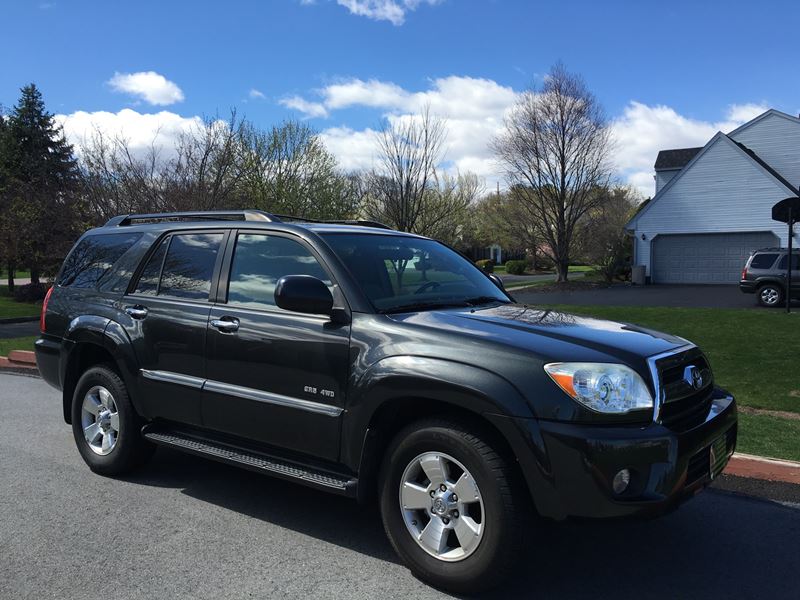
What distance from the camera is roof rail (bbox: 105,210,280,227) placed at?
4.62 m

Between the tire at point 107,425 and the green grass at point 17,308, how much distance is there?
1740cm

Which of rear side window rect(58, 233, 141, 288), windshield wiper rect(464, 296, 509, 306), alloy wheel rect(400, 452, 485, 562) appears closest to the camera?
alloy wheel rect(400, 452, 485, 562)

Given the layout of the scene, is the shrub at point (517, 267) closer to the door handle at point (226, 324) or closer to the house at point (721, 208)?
the house at point (721, 208)

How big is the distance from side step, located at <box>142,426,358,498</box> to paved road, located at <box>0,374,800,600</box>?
0.40 metres

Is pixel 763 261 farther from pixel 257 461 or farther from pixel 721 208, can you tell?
pixel 257 461

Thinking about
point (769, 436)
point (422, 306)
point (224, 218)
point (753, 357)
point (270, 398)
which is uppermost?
point (224, 218)

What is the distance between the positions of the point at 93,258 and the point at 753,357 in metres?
9.10

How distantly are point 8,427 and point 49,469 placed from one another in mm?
1739

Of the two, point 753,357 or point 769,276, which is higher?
point 769,276

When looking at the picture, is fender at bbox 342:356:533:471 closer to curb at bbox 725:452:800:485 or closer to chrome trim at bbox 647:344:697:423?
chrome trim at bbox 647:344:697:423

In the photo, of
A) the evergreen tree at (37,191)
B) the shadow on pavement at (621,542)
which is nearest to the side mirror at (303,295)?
the shadow on pavement at (621,542)

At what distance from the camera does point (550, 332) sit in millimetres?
3418

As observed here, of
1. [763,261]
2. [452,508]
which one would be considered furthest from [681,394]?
[763,261]

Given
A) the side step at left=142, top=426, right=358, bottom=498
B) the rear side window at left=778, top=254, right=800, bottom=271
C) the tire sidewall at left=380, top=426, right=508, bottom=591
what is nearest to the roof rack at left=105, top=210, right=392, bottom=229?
the side step at left=142, top=426, right=358, bottom=498
